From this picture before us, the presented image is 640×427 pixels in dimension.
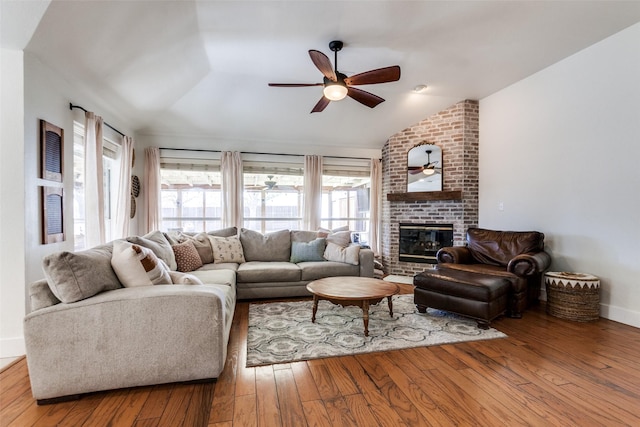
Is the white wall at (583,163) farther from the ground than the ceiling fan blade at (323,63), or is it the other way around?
the ceiling fan blade at (323,63)

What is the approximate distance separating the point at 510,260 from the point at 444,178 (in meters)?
1.79

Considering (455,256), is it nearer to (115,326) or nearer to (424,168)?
Result: (424,168)

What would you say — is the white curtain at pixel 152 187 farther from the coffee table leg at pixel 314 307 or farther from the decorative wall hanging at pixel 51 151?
the coffee table leg at pixel 314 307

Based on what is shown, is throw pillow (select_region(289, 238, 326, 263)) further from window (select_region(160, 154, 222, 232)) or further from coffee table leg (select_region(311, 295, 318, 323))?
window (select_region(160, 154, 222, 232))

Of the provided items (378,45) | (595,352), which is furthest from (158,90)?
(595,352)

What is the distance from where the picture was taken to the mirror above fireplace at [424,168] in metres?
4.93

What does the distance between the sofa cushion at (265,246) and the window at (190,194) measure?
4.46ft

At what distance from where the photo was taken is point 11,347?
7.50 feet

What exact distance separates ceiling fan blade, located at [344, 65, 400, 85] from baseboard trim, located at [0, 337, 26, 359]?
3.56 m

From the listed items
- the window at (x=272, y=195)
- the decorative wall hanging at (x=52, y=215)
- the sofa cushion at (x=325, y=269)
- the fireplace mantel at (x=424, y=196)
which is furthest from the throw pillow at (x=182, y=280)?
the fireplace mantel at (x=424, y=196)

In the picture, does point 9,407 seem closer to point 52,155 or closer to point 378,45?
point 52,155

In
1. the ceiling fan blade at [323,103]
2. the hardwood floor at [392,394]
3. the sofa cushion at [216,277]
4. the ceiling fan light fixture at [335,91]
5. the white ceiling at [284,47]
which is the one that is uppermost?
the white ceiling at [284,47]

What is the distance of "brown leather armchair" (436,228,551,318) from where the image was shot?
3.12m

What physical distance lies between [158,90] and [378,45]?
111 inches
